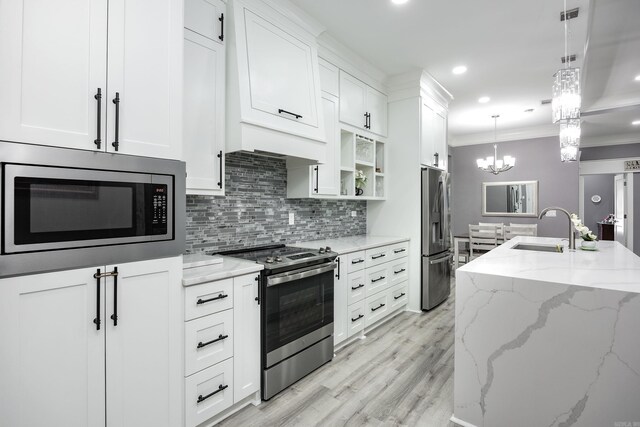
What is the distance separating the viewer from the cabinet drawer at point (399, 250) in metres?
3.62

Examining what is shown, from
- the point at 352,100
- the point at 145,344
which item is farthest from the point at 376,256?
the point at 145,344

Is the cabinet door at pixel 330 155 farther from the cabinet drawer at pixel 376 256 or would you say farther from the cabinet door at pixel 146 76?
the cabinet door at pixel 146 76

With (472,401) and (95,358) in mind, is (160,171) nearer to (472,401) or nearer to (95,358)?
A: (95,358)

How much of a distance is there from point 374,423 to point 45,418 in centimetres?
160

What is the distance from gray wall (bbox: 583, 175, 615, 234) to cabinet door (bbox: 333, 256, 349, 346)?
9.16m

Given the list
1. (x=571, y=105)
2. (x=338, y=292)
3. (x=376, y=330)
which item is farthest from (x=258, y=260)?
(x=571, y=105)

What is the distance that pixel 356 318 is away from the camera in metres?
3.03

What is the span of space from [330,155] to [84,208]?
2.22 meters

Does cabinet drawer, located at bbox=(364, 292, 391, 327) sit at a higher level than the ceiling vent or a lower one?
lower

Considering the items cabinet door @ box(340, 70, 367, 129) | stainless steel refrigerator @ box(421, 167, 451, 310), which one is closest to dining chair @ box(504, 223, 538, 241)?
stainless steel refrigerator @ box(421, 167, 451, 310)

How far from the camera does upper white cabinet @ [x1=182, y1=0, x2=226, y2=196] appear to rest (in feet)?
6.58

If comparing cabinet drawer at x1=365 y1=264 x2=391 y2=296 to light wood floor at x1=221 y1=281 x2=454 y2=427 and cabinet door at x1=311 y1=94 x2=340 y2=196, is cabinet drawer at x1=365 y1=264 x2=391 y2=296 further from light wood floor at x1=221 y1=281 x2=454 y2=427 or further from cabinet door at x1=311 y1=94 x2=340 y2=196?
cabinet door at x1=311 y1=94 x2=340 y2=196

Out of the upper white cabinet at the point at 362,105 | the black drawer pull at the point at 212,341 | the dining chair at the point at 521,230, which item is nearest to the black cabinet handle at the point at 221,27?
the upper white cabinet at the point at 362,105

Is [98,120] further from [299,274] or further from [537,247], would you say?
[537,247]
